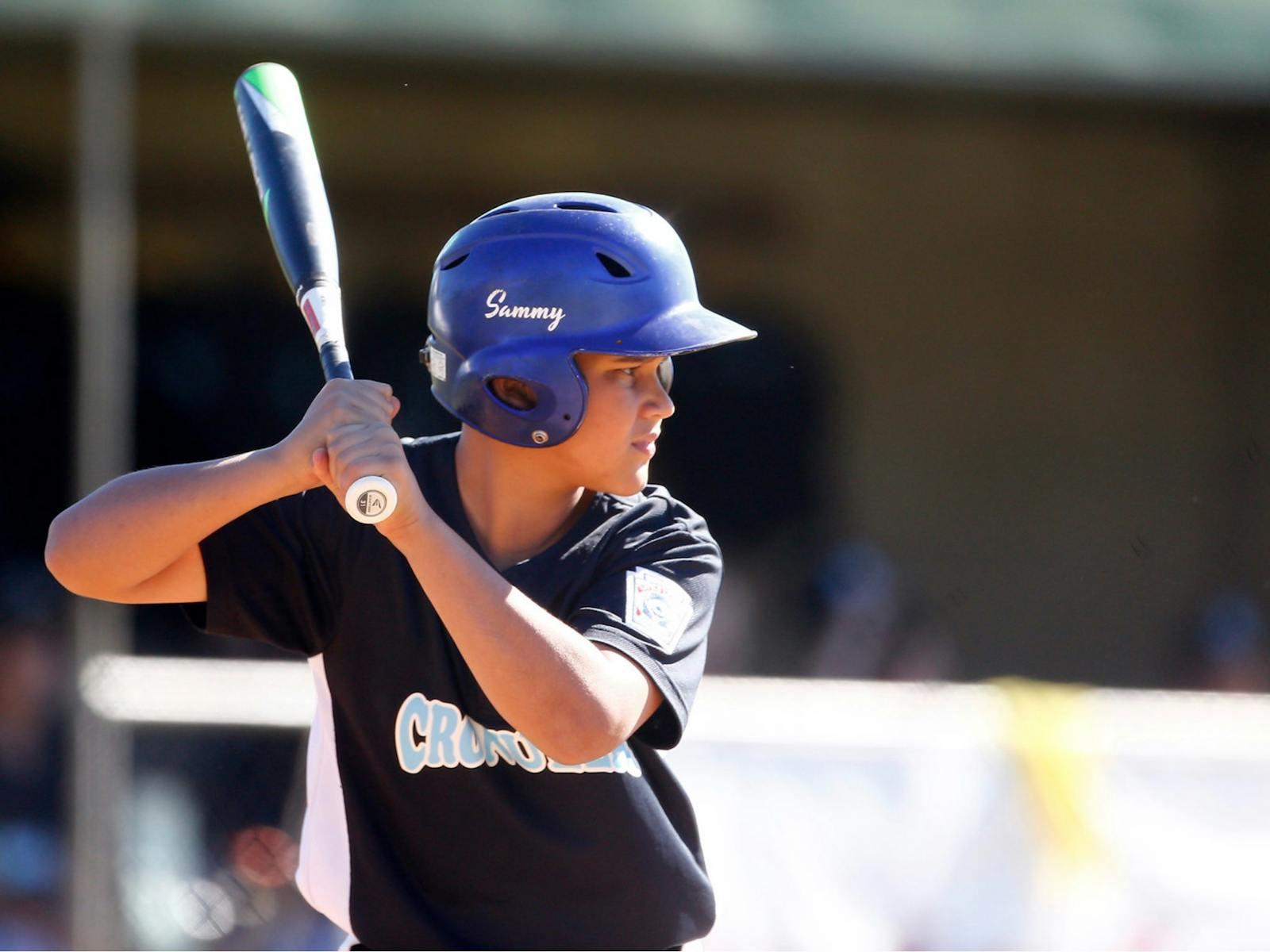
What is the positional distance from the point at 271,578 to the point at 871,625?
474 cm

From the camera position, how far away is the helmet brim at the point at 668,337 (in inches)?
74.6

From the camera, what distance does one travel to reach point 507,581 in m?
1.80

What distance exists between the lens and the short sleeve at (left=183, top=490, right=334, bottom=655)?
191 centimetres

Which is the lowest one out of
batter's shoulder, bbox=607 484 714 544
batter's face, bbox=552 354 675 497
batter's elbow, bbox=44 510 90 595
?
batter's elbow, bbox=44 510 90 595

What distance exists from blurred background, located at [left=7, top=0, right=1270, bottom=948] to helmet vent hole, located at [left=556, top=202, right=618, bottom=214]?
2159 mm

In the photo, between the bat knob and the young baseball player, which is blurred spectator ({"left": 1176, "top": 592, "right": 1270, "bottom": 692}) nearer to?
the young baseball player

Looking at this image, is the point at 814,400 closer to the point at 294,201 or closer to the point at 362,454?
the point at 294,201

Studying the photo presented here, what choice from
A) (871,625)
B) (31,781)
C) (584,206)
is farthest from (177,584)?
(871,625)

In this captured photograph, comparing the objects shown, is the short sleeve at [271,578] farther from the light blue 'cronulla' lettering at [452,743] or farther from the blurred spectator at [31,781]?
the blurred spectator at [31,781]

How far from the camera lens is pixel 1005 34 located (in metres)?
5.75

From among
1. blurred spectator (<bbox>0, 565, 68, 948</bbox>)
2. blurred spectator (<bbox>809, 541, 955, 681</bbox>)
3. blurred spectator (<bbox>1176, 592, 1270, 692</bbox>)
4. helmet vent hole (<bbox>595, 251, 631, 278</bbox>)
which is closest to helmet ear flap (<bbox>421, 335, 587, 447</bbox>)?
helmet vent hole (<bbox>595, 251, 631, 278</bbox>)

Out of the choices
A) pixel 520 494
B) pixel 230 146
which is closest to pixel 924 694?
pixel 520 494

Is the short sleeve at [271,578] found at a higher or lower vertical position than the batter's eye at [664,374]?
lower

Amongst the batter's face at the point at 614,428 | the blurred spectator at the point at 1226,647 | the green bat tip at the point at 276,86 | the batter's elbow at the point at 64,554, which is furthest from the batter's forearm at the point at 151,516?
the blurred spectator at the point at 1226,647
